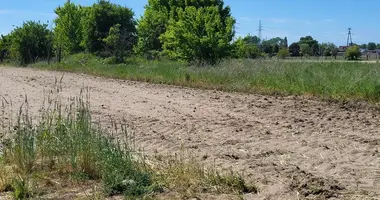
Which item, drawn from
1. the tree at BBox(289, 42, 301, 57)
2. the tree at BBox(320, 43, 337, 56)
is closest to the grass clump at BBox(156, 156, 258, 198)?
the tree at BBox(320, 43, 337, 56)

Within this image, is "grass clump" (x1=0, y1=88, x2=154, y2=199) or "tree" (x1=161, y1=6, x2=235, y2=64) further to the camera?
"tree" (x1=161, y1=6, x2=235, y2=64)

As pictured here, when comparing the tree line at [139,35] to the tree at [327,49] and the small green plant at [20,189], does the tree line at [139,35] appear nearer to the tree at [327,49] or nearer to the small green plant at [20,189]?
the tree at [327,49]

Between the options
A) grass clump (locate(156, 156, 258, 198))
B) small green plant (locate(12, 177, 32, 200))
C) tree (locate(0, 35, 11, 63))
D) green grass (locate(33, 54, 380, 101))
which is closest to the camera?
small green plant (locate(12, 177, 32, 200))

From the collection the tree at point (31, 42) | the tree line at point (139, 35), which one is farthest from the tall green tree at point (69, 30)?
the tree at point (31, 42)

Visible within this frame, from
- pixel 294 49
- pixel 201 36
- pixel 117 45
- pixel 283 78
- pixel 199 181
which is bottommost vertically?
pixel 199 181

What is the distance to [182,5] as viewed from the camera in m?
40.8

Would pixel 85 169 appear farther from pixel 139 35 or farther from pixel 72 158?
pixel 139 35

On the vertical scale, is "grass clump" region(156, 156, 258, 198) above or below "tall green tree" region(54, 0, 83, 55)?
below

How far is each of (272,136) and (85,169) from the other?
367cm

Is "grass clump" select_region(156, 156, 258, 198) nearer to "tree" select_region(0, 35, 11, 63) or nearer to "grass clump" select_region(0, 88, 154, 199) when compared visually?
"grass clump" select_region(0, 88, 154, 199)

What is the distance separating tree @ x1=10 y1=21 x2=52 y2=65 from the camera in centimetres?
4956

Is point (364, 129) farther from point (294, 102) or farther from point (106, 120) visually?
point (106, 120)

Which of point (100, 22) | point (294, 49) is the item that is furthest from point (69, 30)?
point (294, 49)

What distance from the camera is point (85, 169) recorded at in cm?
572
